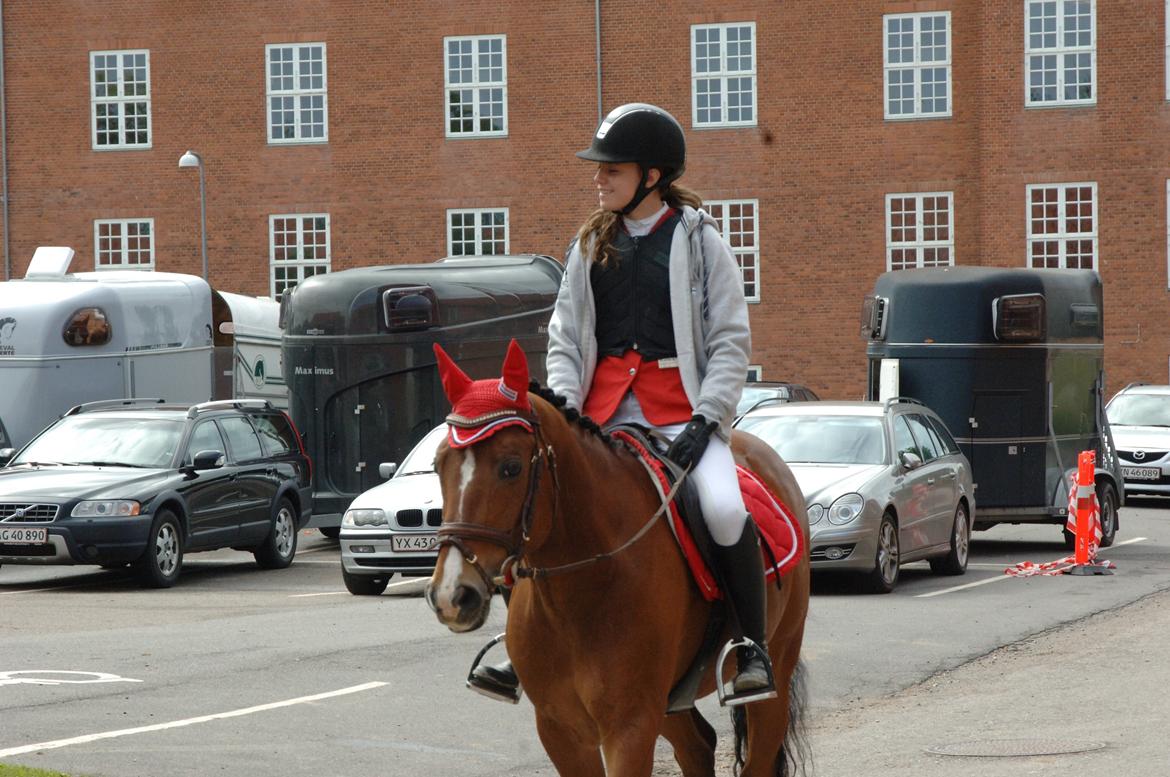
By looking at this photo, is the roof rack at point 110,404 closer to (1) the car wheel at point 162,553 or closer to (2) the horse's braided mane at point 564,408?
(1) the car wheel at point 162,553

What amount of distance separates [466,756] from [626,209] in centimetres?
351

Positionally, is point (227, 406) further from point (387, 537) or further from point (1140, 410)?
point (1140, 410)

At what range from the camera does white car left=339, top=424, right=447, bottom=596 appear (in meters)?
16.3

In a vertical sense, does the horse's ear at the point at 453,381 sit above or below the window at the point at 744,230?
below

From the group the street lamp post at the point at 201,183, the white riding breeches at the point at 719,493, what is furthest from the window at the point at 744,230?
the white riding breeches at the point at 719,493

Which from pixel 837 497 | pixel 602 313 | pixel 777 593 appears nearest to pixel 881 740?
pixel 777 593

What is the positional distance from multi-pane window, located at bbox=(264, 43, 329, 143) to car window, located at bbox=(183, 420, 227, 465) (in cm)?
2649

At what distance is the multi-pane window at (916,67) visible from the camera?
42.9m

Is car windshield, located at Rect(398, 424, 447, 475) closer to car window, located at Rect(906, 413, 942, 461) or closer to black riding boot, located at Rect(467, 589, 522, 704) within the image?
car window, located at Rect(906, 413, 942, 461)

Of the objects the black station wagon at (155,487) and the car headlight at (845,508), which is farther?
the black station wagon at (155,487)

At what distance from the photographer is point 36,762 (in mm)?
7906

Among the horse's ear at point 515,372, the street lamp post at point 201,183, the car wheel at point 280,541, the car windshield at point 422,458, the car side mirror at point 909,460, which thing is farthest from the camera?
the street lamp post at point 201,183

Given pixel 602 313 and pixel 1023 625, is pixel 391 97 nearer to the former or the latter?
pixel 1023 625

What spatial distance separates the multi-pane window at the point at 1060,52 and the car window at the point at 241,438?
26.8m
